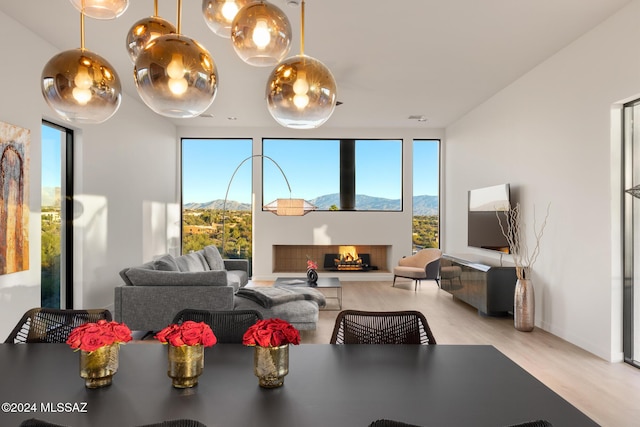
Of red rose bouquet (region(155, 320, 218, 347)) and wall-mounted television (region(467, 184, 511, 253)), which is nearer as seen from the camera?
red rose bouquet (region(155, 320, 218, 347))

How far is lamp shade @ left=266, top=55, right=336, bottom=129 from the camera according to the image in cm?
162

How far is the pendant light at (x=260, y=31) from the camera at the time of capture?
164cm

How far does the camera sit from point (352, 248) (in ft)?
30.4

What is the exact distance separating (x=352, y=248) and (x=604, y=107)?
583cm

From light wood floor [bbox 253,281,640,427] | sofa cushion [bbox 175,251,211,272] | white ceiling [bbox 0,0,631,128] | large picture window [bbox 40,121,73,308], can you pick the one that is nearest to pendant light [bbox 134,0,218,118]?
white ceiling [bbox 0,0,631,128]

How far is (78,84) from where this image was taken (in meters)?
1.64

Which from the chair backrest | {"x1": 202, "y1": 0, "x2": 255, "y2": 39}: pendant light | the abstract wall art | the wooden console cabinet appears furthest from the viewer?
the chair backrest

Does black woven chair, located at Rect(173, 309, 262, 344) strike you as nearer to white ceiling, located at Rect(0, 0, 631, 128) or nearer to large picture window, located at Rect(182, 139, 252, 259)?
white ceiling, located at Rect(0, 0, 631, 128)

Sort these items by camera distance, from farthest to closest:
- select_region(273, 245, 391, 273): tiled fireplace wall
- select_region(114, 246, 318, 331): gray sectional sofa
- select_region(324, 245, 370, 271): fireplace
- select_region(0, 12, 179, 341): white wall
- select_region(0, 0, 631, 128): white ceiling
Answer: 1. select_region(273, 245, 391, 273): tiled fireplace wall
2. select_region(324, 245, 370, 271): fireplace
3. select_region(114, 246, 318, 331): gray sectional sofa
4. select_region(0, 12, 179, 341): white wall
5. select_region(0, 0, 631, 128): white ceiling

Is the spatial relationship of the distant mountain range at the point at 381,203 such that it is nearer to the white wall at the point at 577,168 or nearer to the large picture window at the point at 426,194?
the large picture window at the point at 426,194

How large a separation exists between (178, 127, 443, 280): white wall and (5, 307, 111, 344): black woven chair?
21.8 ft

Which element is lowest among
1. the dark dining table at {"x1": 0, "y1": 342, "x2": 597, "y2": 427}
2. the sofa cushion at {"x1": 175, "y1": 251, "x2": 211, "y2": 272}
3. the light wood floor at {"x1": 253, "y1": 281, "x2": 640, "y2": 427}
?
the light wood floor at {"x1": 253, "y1": 281, "x2": 640, "y2": 427}

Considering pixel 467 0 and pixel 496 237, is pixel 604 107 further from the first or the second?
pixel 496 237

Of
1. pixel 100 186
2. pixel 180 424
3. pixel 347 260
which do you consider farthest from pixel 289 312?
pixel 347 260
